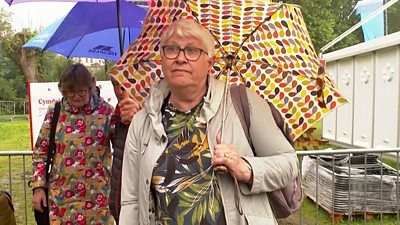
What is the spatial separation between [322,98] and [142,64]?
35.9 inches

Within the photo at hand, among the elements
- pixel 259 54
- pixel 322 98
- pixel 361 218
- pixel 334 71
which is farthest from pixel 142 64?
pixel 334 71

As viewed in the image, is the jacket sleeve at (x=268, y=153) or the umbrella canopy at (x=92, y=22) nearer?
the jacket sleeve at (x=268, y=153)

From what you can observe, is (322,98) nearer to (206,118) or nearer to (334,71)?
(206,118)

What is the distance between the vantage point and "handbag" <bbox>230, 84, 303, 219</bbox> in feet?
6.06

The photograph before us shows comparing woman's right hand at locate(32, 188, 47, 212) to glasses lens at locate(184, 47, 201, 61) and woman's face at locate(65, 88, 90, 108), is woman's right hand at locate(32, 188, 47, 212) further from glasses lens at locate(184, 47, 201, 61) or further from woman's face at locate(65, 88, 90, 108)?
glasses lens at locate(184, 47, 201, 61)

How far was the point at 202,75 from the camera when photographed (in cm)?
188

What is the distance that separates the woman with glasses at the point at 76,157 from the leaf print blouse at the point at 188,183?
152cm

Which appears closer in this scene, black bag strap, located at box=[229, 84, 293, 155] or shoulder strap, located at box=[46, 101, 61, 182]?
black bag strap, located at box=[229, 84, 293, 155]

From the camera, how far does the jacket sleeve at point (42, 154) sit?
10.8 feet

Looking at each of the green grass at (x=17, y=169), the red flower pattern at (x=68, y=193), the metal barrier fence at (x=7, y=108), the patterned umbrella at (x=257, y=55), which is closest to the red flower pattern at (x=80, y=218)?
the red flower pattern at (x=68, y=193)

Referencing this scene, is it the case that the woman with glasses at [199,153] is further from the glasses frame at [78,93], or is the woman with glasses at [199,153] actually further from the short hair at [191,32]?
the glasses frame at [78,93]

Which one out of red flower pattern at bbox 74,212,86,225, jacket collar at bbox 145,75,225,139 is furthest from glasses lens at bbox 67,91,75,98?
jacket collar at bbox 145,75,225,139

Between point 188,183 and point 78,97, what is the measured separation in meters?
1.67

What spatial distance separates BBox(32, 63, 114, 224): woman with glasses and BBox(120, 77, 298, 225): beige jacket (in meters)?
A: 1.37
